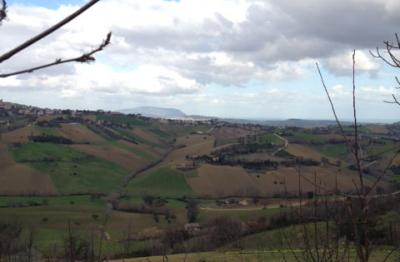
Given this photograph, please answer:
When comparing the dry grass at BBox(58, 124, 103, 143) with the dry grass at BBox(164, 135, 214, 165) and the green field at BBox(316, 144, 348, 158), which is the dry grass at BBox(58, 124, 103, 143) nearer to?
the dry grass at BBox(164, 135, 214, 165)

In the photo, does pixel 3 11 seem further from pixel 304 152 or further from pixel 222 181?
pixel 304 152

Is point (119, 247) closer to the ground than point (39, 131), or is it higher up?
closer to the ground

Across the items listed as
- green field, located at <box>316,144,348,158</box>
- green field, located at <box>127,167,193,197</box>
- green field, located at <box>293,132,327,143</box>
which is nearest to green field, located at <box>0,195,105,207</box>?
green field, located at <box>127,167,193,197</box>

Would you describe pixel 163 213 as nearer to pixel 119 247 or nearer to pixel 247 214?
pixel 247 214

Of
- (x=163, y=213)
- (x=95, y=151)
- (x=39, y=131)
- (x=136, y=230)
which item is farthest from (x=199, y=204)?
(x=39, y=131)

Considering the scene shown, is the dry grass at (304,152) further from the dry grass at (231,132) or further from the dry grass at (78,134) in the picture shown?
the dry grass at (78,134)

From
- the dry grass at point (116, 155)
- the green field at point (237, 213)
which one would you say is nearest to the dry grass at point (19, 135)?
the dry grass at point (116, 155)

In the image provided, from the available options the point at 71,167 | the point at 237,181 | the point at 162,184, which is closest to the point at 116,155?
the point at 71,167
